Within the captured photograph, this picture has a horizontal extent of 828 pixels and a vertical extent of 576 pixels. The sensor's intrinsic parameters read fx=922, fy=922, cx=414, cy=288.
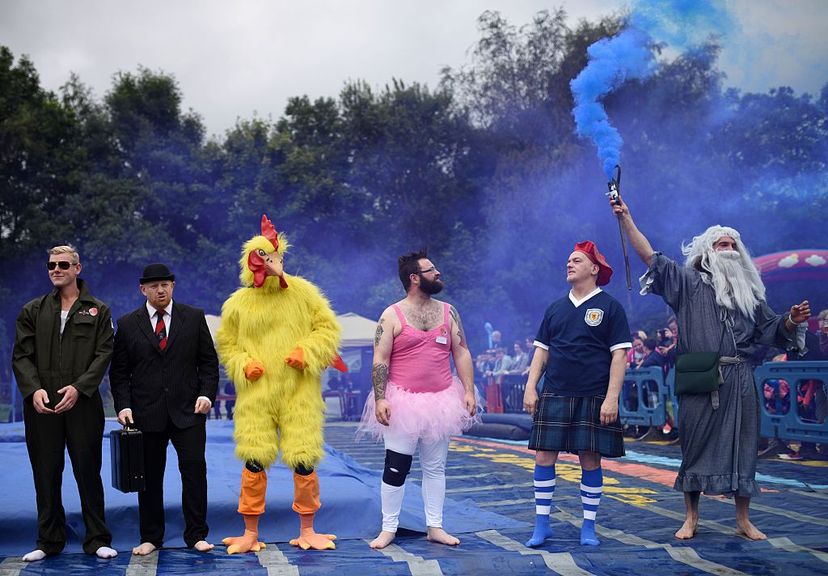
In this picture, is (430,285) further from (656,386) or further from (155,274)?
(656,386)

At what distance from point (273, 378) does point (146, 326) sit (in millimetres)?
863

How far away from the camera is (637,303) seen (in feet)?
95.5

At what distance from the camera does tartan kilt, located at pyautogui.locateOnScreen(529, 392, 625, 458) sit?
221 inches

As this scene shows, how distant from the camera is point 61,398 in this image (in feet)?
18.2

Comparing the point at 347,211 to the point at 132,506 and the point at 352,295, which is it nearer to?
the point at 352,295

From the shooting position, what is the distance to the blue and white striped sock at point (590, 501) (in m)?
5.58

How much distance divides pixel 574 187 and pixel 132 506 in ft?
82.9

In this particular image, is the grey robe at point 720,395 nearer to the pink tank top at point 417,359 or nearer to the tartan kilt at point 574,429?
the tartan kilt at point 574,429

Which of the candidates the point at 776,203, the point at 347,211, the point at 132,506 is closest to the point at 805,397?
the point at 132,506

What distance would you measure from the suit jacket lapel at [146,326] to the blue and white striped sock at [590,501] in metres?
2.78

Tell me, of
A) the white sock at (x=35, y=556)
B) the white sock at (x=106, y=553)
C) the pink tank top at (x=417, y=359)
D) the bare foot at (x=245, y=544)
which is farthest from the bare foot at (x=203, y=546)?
the pink tank top at (x=417, y=359)

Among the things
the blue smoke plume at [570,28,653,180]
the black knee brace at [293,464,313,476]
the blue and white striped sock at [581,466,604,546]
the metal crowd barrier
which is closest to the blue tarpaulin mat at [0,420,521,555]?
the black knee brace at [293,464,313,476]

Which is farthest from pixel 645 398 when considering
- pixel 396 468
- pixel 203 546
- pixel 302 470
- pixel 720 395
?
pixel 203 546

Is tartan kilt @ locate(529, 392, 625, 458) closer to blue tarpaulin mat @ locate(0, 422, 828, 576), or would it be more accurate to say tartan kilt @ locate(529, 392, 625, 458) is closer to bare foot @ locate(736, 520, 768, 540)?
blue tarpaulin mat @ locate(0, 422, 828, 576)
